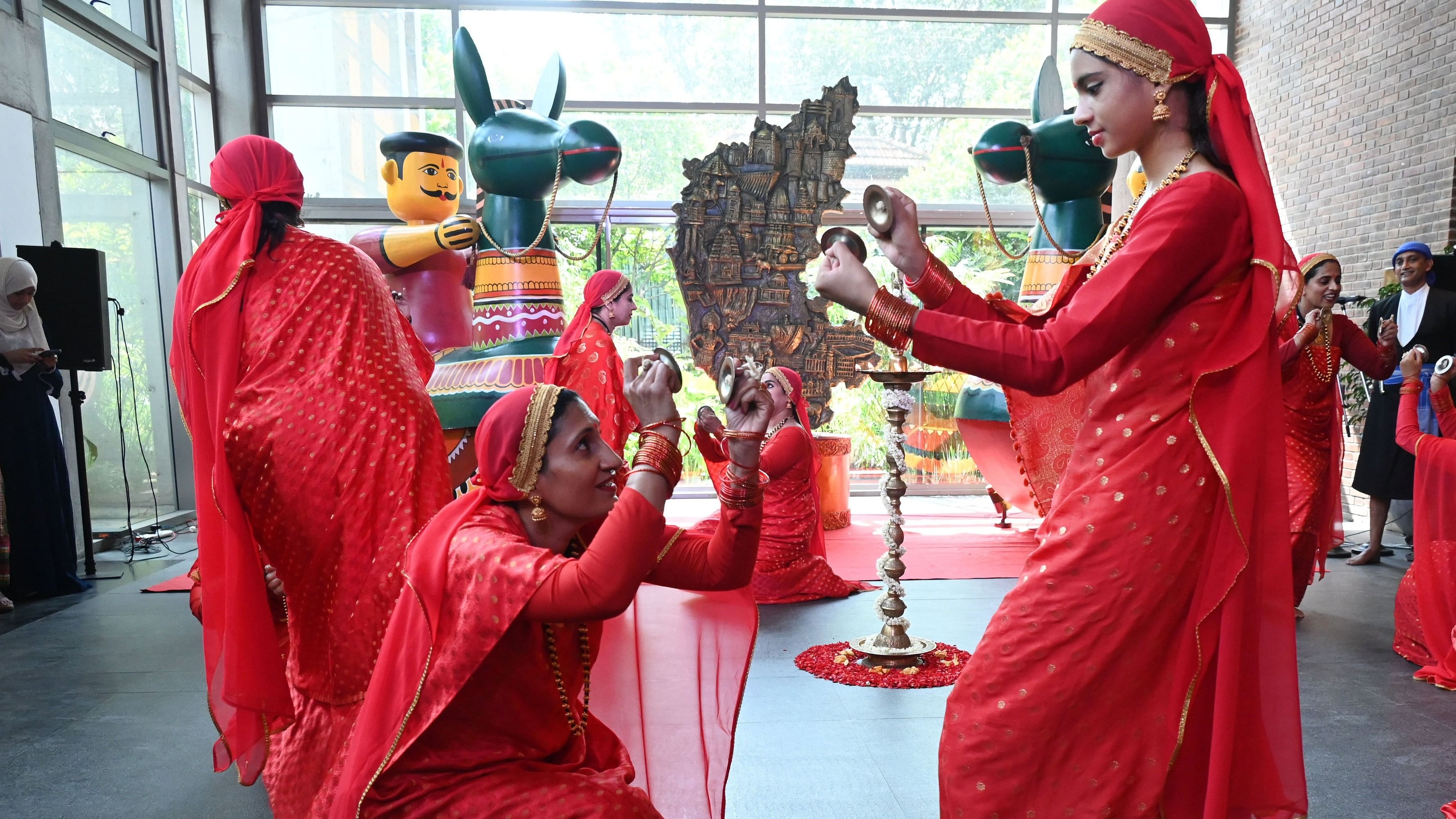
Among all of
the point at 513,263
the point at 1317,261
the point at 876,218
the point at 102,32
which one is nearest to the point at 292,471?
the point at 876,218

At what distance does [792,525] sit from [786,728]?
1509mm

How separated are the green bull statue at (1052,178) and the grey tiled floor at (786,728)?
6.44 ft

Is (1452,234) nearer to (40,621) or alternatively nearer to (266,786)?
(266,786)

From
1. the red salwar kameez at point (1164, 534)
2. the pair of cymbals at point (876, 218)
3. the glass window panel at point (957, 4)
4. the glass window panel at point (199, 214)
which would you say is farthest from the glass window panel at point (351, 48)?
the red salwar kameez at point (1164, 534)

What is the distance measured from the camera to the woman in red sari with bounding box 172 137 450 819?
1931mm

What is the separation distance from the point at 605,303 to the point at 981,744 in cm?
265

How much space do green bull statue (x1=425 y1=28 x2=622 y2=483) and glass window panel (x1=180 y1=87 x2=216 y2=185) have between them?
443 centimetres

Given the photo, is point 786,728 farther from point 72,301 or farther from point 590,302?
point 72,301

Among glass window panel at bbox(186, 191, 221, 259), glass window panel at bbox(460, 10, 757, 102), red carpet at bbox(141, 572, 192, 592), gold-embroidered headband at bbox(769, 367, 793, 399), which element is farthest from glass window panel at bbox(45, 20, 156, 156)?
gold-embroidered headband at bbox(769, 367, 793, 399)

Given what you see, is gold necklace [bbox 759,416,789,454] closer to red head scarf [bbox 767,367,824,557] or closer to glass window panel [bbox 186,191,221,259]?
red head scarf [bbox 767,367,824,557]

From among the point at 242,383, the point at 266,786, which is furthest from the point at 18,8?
the point at 266,786

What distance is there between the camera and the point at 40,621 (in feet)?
13.3

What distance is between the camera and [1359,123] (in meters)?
6.30

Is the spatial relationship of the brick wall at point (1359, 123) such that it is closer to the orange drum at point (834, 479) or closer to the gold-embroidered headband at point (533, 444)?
the orange drum at point (834, 479)
